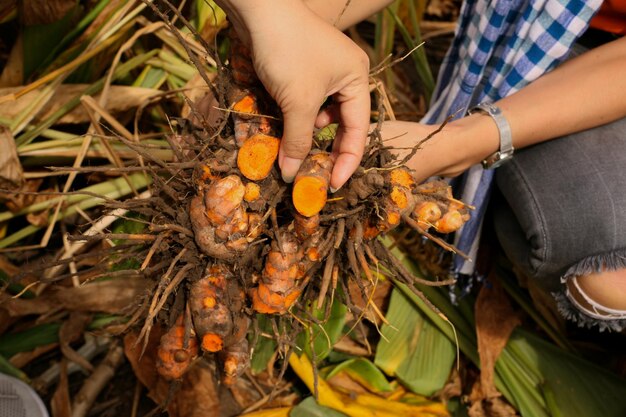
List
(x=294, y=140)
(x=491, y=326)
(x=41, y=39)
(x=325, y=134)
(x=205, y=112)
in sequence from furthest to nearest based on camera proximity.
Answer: (x=491, y=326)
(x=41, y=39)
(x=205, y=112)
(x=325, y=134)
(x=294, y=140)

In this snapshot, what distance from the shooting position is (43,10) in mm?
1463

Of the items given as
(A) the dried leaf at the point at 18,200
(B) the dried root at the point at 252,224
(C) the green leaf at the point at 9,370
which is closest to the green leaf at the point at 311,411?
(B) the dried root at the point at 252,224

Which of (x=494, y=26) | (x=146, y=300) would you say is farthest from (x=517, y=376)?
(x=146, y=300)

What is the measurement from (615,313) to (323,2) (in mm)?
→ 987

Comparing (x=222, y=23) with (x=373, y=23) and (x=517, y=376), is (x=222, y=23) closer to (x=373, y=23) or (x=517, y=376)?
(x=373, y=23)

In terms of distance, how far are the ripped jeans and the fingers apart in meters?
0.58

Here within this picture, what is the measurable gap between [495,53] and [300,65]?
860 mm

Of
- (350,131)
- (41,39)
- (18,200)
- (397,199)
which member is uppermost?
(350,131)

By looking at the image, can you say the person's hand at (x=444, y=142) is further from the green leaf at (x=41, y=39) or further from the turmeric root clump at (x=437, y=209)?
the green leaf at (x=41, y=39)

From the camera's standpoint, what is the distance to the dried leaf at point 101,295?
1.46m

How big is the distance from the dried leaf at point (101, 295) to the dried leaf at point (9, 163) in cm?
30

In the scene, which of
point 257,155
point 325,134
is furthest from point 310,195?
point 325,134

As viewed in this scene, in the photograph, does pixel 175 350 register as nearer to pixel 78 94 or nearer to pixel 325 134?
pixel 325 134

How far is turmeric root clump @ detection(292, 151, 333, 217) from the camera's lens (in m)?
0.98
